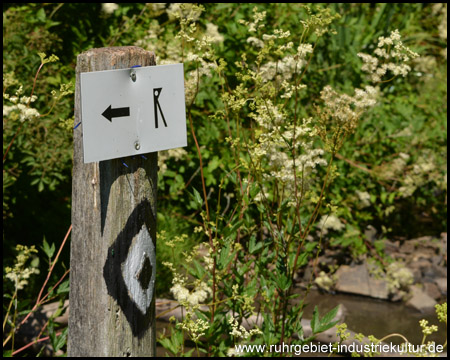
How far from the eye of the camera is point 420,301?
4617 mm

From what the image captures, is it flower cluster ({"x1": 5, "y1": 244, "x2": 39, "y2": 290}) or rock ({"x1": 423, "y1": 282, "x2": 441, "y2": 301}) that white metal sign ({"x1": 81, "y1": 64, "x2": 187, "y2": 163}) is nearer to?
flower cluster ({"x1": 5, "y1": 244, "x2": 39, "y2": 290})

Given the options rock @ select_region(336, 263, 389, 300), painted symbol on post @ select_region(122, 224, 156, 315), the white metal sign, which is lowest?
rock @ select_region(336, 263, 389, 300)

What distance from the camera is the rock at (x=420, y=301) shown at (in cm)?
456

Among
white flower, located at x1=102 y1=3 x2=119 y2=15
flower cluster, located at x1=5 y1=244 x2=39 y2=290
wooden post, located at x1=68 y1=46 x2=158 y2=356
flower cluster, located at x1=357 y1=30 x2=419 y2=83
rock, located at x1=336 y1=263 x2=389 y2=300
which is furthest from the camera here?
rock, located at x1=336 y1=263 x2=389 y2=300

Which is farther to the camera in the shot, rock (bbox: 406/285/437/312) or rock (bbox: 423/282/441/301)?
rock (bbox: 423/282/441/301)

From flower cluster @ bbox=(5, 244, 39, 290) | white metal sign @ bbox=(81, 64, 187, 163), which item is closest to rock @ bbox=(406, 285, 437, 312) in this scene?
flower cluster @ bbox=(5, 244, 39, 290)

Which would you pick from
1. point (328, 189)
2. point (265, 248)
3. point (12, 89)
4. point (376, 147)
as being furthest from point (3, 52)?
point (376, 147)

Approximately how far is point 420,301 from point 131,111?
11.8 feet

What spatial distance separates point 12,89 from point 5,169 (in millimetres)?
529

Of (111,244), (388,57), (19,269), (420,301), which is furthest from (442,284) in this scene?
(111,244)

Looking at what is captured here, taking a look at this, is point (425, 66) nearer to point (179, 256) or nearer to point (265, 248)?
point (179, 256)

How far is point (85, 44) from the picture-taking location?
4512 millimetres

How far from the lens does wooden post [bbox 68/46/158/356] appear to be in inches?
74.4

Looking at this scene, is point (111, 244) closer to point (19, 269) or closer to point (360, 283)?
point (19, 269)
